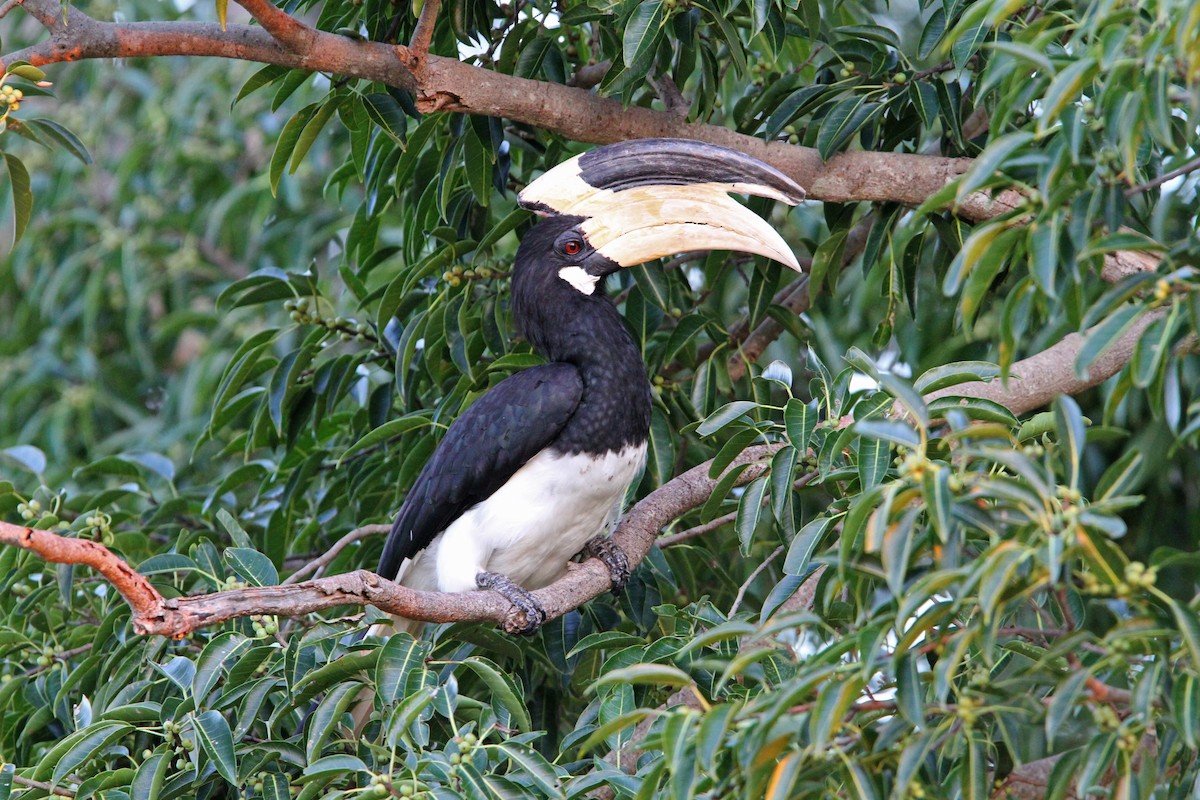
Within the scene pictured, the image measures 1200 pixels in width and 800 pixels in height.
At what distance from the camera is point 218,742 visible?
9.13 ft

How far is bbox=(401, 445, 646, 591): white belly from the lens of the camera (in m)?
3.75

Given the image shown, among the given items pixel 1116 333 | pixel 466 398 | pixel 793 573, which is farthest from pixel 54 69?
pixel 1116 333

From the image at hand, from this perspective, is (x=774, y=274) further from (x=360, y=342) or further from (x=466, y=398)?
(x=360, y=342)

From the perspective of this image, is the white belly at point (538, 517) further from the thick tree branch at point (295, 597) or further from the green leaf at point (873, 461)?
the green leaf at point (873, 461)

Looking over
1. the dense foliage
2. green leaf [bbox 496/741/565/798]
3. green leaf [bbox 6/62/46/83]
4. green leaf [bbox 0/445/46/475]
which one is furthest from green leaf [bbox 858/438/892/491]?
green leaf [bbox 0/445/46/475]

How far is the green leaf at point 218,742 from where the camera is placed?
2.74 metres

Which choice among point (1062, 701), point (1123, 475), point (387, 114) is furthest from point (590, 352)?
point (1062, 701)

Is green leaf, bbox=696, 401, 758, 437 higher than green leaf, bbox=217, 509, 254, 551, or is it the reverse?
green leaf, bbox=696, 401, 758, 437

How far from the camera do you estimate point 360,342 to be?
433cm

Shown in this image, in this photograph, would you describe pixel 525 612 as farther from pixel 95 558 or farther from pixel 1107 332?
pixel 1107 332

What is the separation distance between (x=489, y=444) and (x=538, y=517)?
0.26 m

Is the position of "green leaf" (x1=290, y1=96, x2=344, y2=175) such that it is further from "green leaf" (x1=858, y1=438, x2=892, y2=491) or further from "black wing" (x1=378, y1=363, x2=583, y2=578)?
"green leaf" (x1=858, y1=438, x2=892, y2=491)

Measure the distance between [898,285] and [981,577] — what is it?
80.9 inches

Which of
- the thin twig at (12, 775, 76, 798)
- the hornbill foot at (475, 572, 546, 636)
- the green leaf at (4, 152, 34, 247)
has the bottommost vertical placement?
the thin twig at (12, 775, 76, 798)
